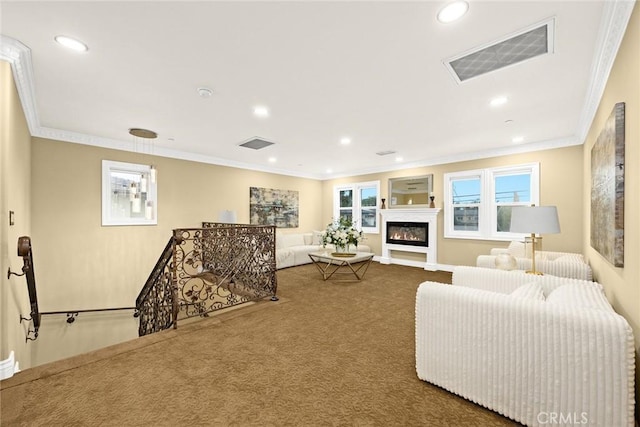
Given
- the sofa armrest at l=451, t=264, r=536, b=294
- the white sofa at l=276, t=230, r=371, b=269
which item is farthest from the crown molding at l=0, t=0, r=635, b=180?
the white sofa at l=276, t=230, r=371, b=269

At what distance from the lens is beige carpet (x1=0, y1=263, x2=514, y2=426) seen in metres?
1.62

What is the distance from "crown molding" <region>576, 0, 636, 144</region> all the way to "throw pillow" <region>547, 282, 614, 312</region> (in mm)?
1805

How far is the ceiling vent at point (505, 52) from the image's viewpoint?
2.02 metres

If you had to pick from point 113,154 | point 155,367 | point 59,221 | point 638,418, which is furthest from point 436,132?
point 59,221

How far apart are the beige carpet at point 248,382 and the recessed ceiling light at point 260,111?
104 inches

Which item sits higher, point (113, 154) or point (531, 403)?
point (113, 154)

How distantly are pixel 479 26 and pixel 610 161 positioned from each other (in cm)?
148

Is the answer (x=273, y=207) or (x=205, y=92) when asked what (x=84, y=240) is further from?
(x=273, y=207)

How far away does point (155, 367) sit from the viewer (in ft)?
7.11

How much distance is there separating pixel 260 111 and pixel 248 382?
304 cm

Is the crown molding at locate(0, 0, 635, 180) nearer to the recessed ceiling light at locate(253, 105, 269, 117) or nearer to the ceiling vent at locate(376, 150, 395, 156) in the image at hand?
the ceiling vent at locate(376, 150, 395, 156)

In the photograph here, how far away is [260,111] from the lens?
137 inches

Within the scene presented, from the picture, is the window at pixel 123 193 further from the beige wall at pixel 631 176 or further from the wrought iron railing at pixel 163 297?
the beige wall at pixel 631 176

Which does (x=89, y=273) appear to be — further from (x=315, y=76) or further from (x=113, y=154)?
(x=315, y=76)
